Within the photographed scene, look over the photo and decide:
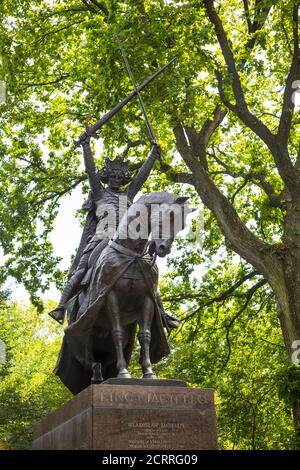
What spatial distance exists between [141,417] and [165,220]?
222 centimetres

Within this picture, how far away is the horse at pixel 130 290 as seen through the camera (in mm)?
7953

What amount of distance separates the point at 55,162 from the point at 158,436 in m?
14.2

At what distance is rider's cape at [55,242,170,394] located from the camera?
Answer: 841 centimetres

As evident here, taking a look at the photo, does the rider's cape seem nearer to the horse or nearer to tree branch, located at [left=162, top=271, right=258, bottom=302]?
the horse

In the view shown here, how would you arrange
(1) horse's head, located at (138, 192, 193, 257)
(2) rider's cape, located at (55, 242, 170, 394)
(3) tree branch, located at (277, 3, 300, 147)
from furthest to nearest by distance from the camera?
(3) tree branch, located at (277, 3, 300, 147) → (2) rider's cape, located at (55, 242, 170, 394) → (1) horse's head, located at (138, 192, 193, 257)

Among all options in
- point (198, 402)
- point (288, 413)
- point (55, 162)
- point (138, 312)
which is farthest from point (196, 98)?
point (198, 402)

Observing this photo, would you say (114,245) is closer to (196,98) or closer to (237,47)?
(196,98)

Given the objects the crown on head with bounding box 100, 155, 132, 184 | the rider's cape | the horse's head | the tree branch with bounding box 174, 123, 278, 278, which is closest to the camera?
the horse's head

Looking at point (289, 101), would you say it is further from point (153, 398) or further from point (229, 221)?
point (153, 398)

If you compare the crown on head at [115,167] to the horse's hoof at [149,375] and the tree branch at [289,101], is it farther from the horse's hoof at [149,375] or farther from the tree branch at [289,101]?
the tree branch at [289,101]

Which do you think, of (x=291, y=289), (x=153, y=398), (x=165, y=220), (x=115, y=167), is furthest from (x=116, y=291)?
(x=291, y=289)

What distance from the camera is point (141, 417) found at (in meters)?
7.27

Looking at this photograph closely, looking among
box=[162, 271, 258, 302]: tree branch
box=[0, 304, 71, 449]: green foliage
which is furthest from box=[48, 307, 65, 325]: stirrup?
box=[0, 304, 71, 449]: green foliage

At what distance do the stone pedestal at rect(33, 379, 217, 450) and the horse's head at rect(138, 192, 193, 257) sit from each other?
155cm
